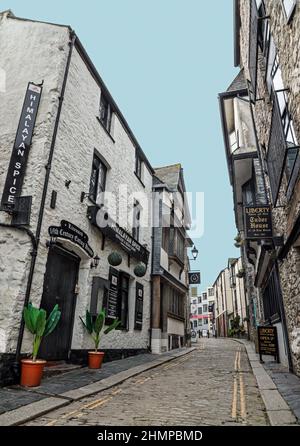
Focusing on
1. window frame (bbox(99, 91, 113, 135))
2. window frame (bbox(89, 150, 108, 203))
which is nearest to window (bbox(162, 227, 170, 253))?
window frame (bbox(89, 150, 108, 203))

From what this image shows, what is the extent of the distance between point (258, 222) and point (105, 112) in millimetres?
7279

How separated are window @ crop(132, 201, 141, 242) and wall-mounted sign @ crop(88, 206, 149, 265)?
0.85 m

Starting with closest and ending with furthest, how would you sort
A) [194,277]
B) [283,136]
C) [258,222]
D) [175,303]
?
1. [283,136]
2. [258,222]
3. [175,303]
4. [194,277]

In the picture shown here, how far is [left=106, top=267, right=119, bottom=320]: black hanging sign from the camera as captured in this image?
9797 mm

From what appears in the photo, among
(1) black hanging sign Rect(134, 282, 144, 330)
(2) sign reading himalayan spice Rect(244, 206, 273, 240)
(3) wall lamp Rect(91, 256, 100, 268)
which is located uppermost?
(2) sign reading himalayan spice Rect(244, 206, 273, 240)

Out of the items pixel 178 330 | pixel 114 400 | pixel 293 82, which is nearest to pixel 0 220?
pixel 114 400

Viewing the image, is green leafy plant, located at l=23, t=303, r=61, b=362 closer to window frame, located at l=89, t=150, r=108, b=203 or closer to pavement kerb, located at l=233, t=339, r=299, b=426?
pavement kerb, located at l=233, t=339, r=299, b=426

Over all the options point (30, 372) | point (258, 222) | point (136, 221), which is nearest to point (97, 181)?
point (136, 221)

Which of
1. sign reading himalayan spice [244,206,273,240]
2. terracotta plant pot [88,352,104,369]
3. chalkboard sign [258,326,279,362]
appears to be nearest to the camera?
terracotta plant pot [88,352,104,369]

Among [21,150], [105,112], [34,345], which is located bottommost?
[34,345]

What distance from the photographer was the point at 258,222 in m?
8.88

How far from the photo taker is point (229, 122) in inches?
566

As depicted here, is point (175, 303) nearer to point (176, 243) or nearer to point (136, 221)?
point (176, 243)

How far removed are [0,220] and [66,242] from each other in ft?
5.48
